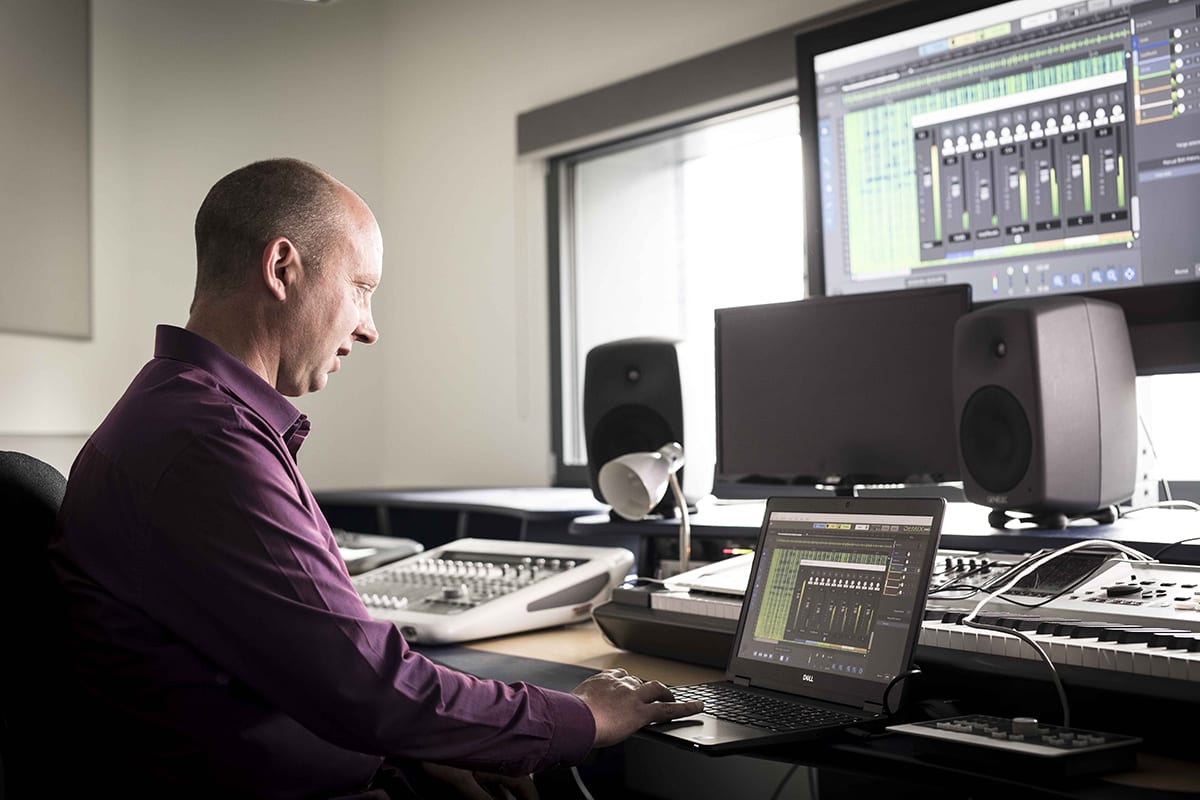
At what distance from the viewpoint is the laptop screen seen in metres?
1.23

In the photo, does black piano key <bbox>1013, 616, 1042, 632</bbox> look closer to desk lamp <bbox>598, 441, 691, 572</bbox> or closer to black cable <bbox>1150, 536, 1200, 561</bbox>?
black cable <bbox>1150, 536, 1200, 561</bbox>

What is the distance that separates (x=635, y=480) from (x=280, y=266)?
814mm

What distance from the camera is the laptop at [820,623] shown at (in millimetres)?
1188

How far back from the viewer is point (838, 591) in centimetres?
131

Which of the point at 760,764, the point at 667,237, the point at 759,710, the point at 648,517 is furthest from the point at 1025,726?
the point at 667,237

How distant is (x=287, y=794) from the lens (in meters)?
1.17

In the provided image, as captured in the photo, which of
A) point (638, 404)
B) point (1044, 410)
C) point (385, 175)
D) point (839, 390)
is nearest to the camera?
point (1044, 410)

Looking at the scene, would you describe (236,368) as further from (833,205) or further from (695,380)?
(833,205)

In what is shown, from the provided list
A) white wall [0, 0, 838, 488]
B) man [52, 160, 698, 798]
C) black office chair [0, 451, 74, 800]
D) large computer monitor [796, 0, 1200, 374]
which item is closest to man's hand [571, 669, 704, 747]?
man [52, 160, 698, 798]

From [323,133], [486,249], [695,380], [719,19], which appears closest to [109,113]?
[323,133]

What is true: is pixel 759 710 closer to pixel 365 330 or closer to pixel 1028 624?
pixel 1028 624

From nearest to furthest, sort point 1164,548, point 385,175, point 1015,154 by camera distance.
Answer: point 1164,548, point 1015,154, point 385,175

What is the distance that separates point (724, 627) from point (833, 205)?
1174 millimetres

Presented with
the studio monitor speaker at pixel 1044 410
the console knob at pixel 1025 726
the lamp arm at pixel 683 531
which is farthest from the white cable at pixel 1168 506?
the console knob at pixel 1025 726
